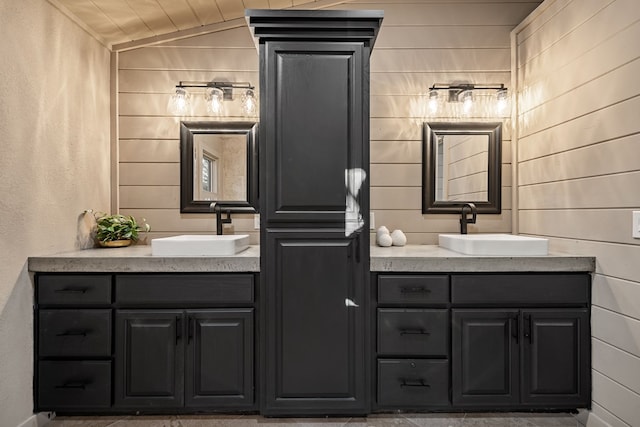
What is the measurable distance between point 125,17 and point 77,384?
2202 millimetres

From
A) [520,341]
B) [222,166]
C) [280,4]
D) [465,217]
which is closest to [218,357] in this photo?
[222,166]

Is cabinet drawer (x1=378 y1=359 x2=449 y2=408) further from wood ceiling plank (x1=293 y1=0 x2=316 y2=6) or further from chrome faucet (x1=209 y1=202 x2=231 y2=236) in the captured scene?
wood ceiling plank (x1=293 y1=0 x2=316 y2=6)

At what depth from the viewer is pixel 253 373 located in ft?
6.93

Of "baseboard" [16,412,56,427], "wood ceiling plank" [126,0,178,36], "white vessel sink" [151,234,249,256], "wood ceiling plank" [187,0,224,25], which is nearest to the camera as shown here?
"baseboard" [16,412,56,427]

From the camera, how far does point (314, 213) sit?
6.75ft

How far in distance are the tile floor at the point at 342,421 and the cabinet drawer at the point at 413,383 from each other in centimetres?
10

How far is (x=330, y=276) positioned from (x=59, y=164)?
1692mm

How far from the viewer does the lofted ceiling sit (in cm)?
236

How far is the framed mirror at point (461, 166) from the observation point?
9.21ft

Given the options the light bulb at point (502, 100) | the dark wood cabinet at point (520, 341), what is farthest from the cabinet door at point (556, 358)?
the light bulb at point (502, 100)

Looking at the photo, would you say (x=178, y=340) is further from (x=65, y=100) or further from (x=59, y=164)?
(x=65, y=100)

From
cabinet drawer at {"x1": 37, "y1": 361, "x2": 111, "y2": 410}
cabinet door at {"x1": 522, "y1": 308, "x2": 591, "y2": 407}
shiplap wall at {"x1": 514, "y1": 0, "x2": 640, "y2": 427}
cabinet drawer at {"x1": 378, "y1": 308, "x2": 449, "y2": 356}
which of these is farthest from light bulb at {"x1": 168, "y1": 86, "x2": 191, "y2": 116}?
cabinet door at {"x1": 522, "y1": 308, "x2": 591, "y2": 407}

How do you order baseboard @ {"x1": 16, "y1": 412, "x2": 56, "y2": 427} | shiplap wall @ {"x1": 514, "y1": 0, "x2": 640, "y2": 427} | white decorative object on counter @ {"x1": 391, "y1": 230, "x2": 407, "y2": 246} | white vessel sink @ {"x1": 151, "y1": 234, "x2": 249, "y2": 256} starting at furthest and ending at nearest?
white decorative object on counter @ {"x1": 391, "y1": 230, "x2": 407, "y2": 246} < white vessel sink @ {"x1": 151, "y1": 234, "x2": 249, "y2": 256} < baseboard @ {"x1": 16, "y1": 412, "x2": 56, "y2": 427} < shiplap wall @ {"x1": 514, "y1": 0, "x2": 640, "y2": 427}

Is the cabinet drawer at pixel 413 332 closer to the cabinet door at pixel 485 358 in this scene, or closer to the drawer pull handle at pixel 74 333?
the cabinet door at pixel 485 358
